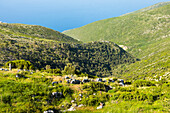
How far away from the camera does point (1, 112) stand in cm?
1059

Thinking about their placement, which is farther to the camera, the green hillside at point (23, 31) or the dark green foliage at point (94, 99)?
the green hillside at point (23, 31)

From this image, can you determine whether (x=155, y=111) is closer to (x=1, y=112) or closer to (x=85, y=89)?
(x=85, y=89)

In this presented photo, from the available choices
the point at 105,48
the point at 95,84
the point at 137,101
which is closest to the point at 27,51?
the point at 95,84

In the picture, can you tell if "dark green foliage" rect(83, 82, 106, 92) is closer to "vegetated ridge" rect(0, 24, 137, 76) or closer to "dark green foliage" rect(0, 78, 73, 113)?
"dark green foliage" rect(0, 78, 73, 113)

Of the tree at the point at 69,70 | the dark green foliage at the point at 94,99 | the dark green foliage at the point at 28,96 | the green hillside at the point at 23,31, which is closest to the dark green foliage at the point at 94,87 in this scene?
the dark green foliage at the point at 94,99

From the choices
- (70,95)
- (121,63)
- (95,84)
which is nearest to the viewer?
(70,95)

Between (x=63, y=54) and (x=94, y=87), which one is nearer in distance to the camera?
(x=94, y=87)

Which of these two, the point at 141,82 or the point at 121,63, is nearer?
the point at 141,82

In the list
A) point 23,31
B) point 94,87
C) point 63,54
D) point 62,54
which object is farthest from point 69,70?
point 23,31

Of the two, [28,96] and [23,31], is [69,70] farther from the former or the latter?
[23,31]

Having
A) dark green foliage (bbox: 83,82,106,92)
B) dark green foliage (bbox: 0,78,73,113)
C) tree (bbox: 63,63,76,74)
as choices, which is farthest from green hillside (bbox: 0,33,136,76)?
dark green foliage (bbox: 83,82,106,92)

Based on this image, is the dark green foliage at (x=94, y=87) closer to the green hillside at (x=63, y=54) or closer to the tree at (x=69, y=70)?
the tree at (x=69, y=70)

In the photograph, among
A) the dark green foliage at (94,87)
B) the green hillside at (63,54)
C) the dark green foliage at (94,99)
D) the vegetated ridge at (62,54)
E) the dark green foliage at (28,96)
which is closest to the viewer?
the dark green foliage at (28,96)

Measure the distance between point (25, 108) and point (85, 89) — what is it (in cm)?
798
